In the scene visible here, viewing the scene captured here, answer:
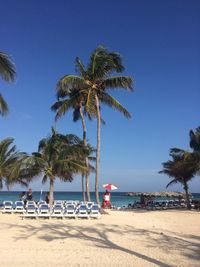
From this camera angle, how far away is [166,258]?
8109 mm

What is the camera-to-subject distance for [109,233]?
12047 mm

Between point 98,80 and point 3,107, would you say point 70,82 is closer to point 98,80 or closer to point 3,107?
point 98,80

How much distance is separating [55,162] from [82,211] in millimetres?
4268

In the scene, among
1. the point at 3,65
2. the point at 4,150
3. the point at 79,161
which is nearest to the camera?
the point at 3,65

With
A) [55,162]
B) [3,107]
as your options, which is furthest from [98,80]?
[3,107]

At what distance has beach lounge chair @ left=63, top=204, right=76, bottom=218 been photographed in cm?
1686

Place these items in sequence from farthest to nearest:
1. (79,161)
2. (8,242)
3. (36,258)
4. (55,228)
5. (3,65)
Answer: (79,161) → (3,65) → (55,228) → (8,242) → (36,258)

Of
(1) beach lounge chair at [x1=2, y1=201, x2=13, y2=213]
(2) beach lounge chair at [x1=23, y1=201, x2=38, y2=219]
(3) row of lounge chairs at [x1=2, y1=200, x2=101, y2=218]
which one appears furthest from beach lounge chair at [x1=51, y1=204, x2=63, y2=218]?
(1) beach lounge chair at [x1=2, y1=201, x2=13, y2=213]

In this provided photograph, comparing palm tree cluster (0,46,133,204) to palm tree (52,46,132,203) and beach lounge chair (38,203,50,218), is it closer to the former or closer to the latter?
palm tree (52,46,132,203)

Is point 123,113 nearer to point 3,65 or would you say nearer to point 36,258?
point 3,65

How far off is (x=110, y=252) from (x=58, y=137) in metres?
13.8

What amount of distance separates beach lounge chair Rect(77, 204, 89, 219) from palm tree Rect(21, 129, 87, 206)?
285 cm

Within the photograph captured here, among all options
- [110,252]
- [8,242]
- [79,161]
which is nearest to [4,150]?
[79,161]

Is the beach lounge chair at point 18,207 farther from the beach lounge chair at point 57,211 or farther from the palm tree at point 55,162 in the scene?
the beach lounge chair at point 57,211
